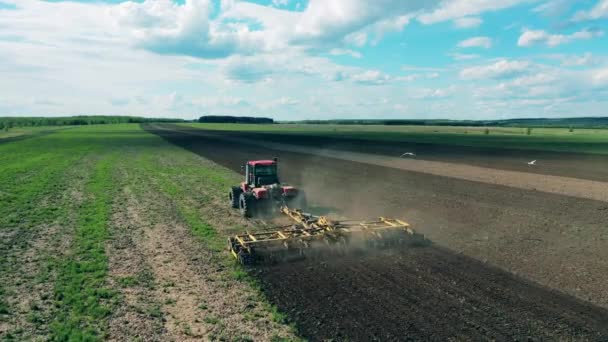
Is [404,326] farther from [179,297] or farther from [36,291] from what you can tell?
[36,291]

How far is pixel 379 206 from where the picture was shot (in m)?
22.8

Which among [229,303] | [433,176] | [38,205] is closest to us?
[229,303]

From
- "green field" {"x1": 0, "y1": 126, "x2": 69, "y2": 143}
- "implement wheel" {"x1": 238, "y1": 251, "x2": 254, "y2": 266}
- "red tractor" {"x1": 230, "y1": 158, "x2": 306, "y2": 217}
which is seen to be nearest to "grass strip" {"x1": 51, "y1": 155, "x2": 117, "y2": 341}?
"implement wheel" {"x1": 238, "y1": 251, "x2": 254, "y2": 266}

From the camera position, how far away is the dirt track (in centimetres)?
980

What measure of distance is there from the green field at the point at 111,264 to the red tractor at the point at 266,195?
0.94 m

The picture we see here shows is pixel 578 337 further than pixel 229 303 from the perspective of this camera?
No

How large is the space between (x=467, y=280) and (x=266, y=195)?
9.99 m

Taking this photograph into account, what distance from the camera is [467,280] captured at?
1250 centimetres

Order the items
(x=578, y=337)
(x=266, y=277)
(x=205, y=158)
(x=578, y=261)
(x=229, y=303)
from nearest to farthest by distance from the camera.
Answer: (x=578, y=337), (x=229, y=303), (x=266, y=277), (x=578, y=261), (x=205, y=158)

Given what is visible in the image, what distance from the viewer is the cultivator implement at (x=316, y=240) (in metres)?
14.1

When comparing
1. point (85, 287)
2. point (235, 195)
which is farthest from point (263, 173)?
point (85, 287)

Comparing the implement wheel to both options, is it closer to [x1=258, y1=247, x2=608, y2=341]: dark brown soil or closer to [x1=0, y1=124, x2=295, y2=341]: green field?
[x1=0, y1=124, x2=295, y2=341]: green field

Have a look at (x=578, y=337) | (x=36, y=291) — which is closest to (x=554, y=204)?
(x=578, y=337)

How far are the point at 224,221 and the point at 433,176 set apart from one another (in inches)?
813
